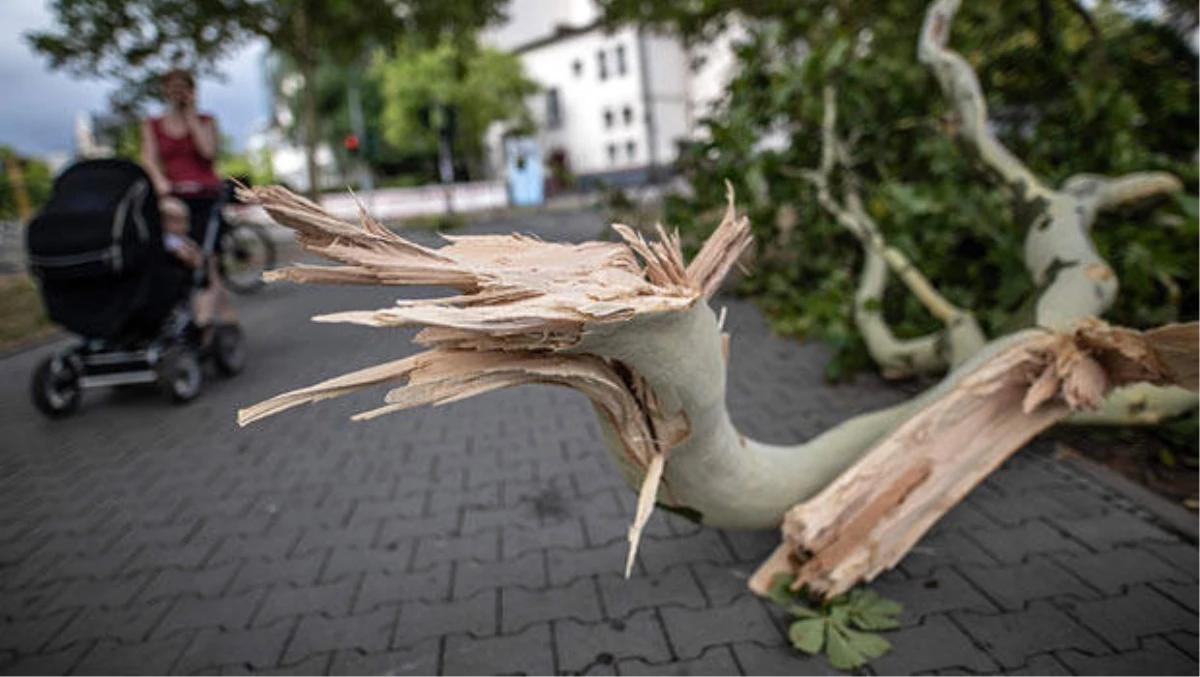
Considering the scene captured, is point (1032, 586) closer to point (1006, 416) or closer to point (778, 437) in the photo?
point (1006, 416)

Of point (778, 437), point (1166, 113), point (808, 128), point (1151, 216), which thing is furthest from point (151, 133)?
point (1166, 113)

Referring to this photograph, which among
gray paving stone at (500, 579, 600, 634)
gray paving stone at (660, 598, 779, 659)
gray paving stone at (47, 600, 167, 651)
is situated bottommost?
gray paving stone at (660, 598, 779, 659)

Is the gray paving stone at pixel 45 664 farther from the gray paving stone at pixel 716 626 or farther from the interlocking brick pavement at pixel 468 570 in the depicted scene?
the gray paving stone at pixel 716 626

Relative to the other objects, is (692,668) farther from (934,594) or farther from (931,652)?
(934,594)

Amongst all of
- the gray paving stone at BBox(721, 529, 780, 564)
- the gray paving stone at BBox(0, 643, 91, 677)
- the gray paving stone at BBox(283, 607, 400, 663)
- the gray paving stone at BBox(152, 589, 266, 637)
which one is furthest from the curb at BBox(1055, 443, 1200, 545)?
the gray paving stone at BBox(0, 643, 91, 677)

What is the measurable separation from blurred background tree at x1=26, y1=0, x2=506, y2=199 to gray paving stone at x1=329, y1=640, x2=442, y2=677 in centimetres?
1269

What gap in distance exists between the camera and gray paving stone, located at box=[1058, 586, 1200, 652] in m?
1.83

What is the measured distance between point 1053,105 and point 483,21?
1136 cm

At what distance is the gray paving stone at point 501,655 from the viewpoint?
5.98 feet

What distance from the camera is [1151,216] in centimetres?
385

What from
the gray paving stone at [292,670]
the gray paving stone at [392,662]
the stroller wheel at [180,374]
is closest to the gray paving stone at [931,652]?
the gray paving stone at [392,662]

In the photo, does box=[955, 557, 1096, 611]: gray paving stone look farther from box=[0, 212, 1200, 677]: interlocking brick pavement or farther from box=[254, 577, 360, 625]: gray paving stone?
box=[254, 577, 360, 625]: gray paving stone

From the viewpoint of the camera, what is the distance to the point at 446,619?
6.76 feet

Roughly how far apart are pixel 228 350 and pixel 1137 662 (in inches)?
214
